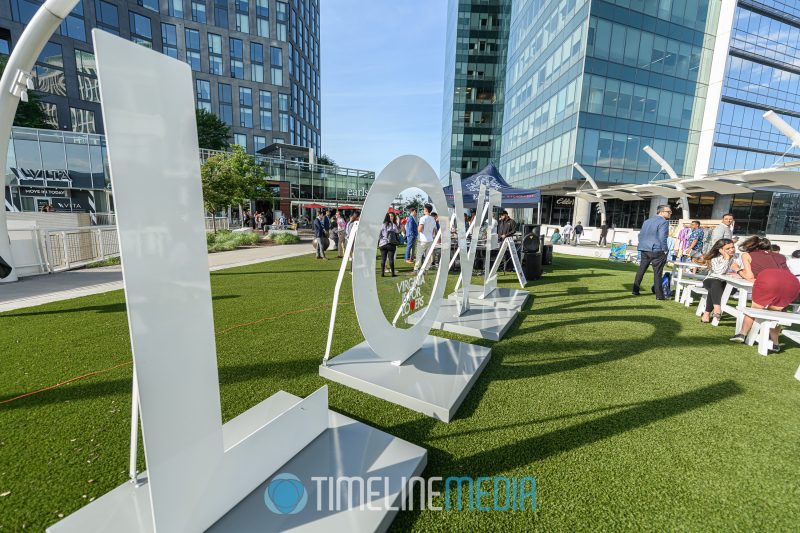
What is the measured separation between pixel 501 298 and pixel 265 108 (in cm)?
5320

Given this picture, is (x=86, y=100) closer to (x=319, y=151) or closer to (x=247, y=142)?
(x=247, y=142)

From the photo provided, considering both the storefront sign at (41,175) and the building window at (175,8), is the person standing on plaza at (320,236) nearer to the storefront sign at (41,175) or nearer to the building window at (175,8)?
the storefront sign at (41,175)

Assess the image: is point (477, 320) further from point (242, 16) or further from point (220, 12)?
point (220, 12)

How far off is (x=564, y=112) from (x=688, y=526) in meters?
29.5

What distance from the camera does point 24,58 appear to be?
5508 mm

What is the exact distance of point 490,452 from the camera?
259 cm

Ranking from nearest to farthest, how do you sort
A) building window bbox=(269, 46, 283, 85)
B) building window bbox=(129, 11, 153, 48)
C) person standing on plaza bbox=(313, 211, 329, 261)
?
person standing on plaza bbox=(313, 211, 329, 261), building window bbox=(129, 11, 153, 48), building window bbox=(269, 46, 283, 85)

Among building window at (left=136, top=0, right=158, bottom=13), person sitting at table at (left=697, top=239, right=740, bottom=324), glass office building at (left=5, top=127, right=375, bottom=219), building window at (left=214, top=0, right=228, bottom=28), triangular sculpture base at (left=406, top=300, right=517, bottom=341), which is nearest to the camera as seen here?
triangular sculpture base at (left=406, top=300, right=517, bottom=341)

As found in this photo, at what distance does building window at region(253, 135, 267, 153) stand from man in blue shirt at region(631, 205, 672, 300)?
5156cm

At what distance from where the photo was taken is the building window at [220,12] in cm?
4456

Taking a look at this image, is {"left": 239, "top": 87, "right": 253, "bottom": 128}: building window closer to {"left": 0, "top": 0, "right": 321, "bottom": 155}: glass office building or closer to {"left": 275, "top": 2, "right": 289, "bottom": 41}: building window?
{"left": 0, "top": 0, "right": 321, "bottom": 155}: glass office building

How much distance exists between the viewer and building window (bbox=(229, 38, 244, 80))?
46.0 m

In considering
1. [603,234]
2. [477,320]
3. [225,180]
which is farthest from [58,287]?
[603,234]

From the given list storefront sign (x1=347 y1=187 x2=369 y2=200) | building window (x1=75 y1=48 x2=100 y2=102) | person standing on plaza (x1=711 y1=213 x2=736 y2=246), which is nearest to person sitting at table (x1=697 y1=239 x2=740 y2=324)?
person standing on plaza (x1=711 y1=213 x2=736 y2=246)
